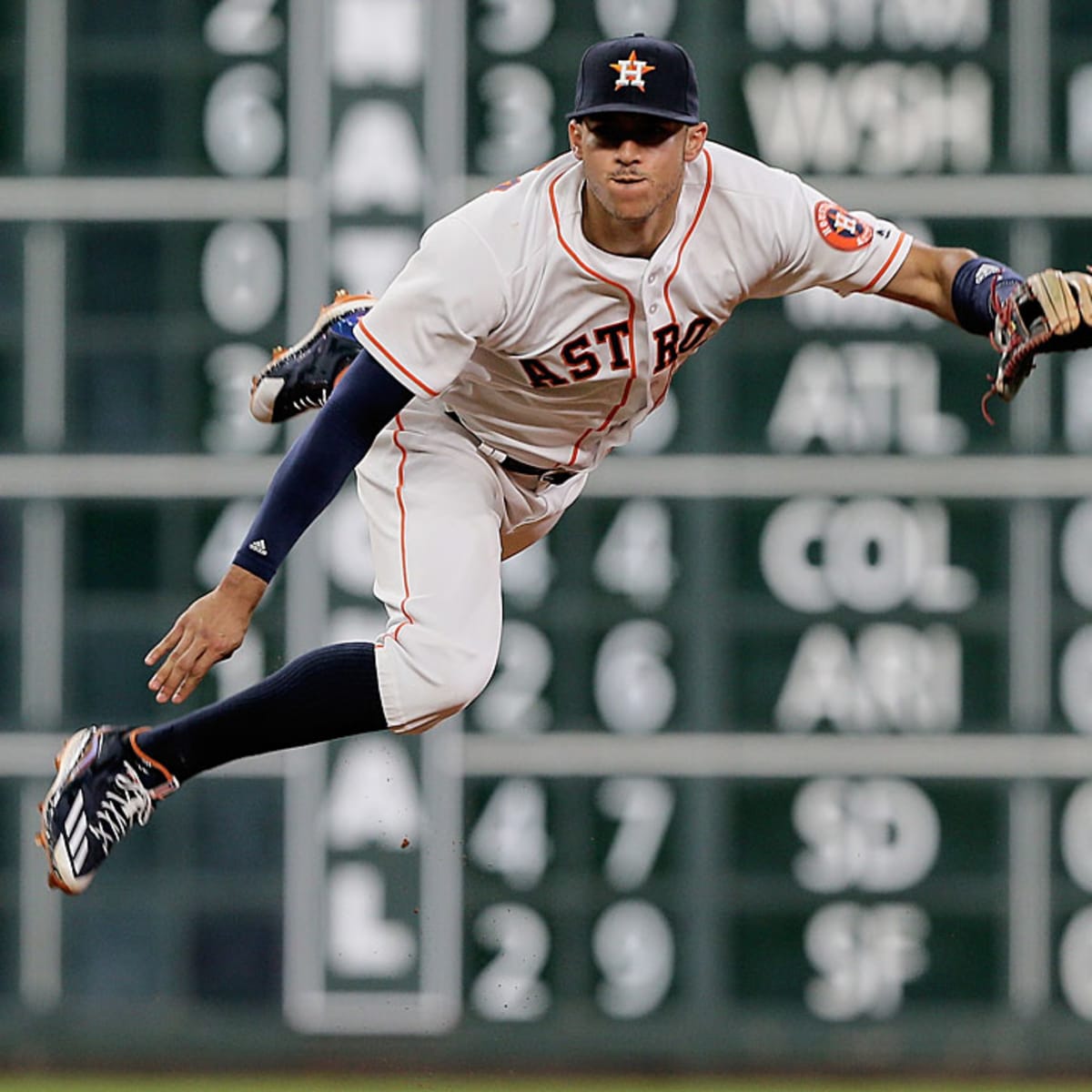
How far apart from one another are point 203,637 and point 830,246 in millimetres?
1238

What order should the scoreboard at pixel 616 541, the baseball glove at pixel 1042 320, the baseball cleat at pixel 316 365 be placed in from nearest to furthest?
the baseball glove at pixel 1042 320
the baseball cleat at pixel 316 365
the scoreboard at pixel 616 541

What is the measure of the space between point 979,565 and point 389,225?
1771 millimetres

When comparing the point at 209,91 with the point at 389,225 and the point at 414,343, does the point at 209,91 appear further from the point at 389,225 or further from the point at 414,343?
the point at 414,343

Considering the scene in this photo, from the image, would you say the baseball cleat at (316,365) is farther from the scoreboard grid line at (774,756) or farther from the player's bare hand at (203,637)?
the scoreboard grid line at (774,756)

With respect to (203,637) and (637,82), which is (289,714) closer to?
(203,637)

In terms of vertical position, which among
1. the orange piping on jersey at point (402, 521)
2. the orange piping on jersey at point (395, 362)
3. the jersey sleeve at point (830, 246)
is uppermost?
the jersey sleeve at point (830, 246)

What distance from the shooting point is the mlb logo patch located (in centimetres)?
502

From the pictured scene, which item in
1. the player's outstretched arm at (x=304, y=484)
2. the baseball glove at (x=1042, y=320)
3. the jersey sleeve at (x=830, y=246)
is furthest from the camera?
the jersey sleeve at (x=830, y=246)

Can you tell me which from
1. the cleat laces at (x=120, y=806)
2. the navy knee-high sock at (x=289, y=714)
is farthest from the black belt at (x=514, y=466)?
the cleat laces at (x=120, y=806)

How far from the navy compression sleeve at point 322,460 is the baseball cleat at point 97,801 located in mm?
551

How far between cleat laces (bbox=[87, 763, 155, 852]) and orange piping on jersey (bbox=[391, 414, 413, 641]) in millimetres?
533

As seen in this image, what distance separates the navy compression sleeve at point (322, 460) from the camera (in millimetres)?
4832

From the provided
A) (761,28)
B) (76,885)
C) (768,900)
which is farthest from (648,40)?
(768,900)

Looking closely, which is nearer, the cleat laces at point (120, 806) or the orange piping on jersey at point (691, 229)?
the orange piping on jersey at point (691, 229)
